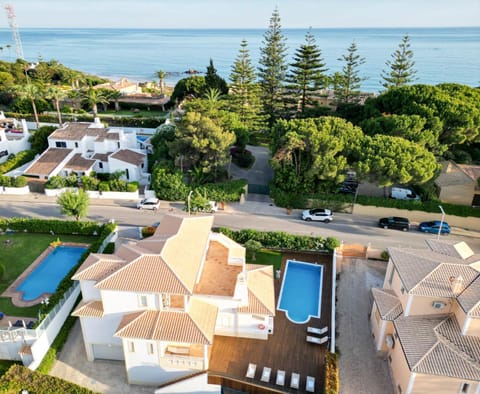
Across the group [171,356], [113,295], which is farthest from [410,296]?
[113,295]

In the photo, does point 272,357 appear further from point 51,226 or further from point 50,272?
point 51,226

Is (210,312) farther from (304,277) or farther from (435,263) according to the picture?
(435,263)

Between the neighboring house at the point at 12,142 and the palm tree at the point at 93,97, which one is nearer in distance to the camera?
the neighboring house at the point at 12,142

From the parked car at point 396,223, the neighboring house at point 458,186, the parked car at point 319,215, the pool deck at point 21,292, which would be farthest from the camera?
the neighboring house at point 458,186

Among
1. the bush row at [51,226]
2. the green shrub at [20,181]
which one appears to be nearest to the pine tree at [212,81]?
the green shrub at [20,181]

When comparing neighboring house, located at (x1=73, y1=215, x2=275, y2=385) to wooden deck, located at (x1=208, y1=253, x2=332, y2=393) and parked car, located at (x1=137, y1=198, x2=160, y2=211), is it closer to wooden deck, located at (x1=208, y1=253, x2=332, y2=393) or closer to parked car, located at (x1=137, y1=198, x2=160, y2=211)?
wooden deck, located at (x1=208, y1=253, x2=332, y2=393)

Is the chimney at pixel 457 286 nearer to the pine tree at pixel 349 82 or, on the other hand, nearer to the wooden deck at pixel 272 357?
the wooden deck at pixel 272 357

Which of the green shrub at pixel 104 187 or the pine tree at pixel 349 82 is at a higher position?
the pine tree at pixel 349 82
